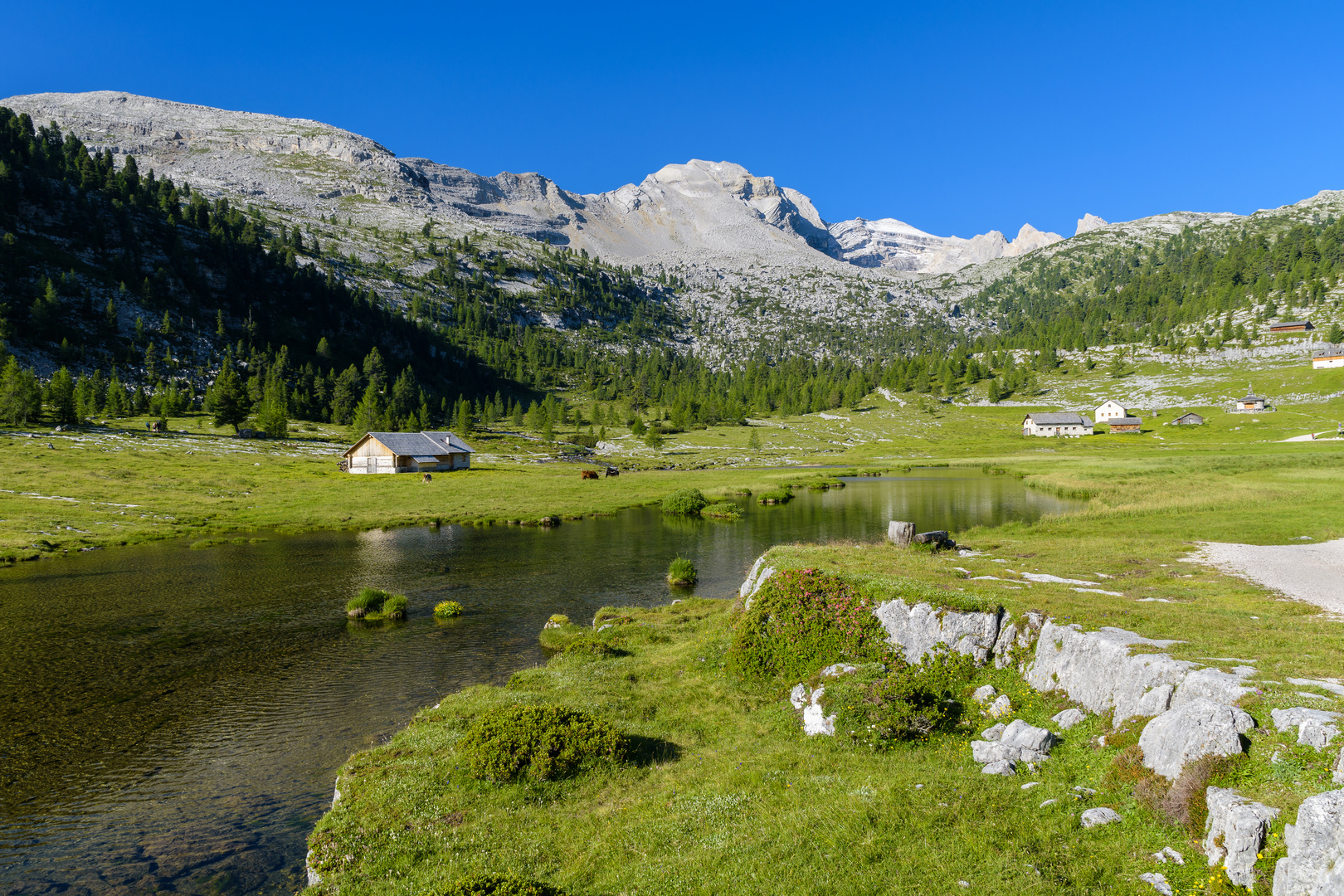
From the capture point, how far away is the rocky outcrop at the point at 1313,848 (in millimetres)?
7176

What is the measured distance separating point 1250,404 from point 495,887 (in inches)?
8611

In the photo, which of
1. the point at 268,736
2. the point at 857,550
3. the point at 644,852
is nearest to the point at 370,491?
the point at 268,736

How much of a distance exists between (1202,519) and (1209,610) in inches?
→ 1135

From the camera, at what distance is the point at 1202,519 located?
39.6 m

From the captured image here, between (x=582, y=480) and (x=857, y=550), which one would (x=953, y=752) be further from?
(x=582, y=480)

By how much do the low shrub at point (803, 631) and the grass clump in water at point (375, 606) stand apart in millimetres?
21157

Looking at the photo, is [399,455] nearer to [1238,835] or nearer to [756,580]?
[756,580]

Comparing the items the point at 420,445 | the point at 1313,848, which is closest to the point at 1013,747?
the point at 1313,848

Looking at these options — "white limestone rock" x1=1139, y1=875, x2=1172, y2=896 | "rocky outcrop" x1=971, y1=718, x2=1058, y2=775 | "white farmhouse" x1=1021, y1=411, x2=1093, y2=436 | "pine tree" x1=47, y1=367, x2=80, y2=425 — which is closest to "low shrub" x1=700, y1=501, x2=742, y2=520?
"rocky outcrop" x1=971, y1=718, x2=1058, y2=775

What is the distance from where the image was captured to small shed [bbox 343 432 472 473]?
109 m

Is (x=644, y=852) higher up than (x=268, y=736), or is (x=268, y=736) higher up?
(x=644, y=852)

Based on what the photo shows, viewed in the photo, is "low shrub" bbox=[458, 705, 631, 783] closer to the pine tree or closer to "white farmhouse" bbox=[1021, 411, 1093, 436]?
the pine tree

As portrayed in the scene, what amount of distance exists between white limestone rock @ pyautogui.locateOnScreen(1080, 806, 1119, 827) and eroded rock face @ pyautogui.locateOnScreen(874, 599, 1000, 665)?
6.34 m

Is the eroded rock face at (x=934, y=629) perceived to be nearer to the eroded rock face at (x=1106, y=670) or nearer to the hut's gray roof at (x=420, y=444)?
the eroded rock face at (x=1106, y=670)
